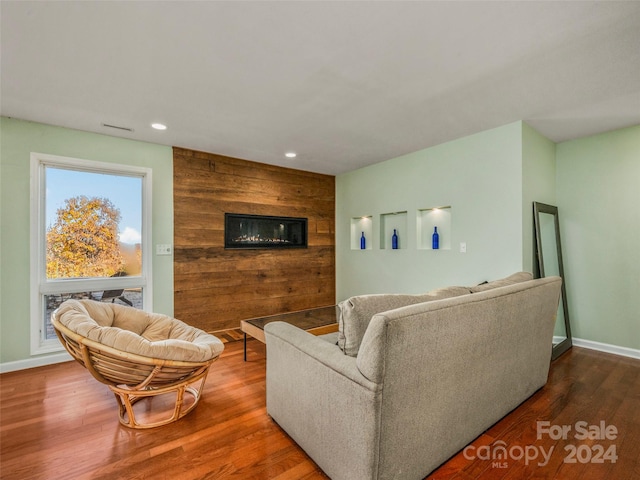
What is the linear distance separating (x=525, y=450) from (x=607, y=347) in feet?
7.89

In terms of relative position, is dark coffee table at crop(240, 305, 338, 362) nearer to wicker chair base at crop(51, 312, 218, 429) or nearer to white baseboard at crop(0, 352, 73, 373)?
wicker chair base at crop(51, 312, 218, 429)

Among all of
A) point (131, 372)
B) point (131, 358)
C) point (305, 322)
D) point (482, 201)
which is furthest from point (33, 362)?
point (482, 201)

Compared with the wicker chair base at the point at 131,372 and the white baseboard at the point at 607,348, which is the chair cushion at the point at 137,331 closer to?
the wicker chair base at the point at 131,372

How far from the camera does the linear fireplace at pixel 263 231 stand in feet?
13.5

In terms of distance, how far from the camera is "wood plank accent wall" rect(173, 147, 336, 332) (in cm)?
373

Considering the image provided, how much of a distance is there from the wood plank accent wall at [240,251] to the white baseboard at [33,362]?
1.10 m

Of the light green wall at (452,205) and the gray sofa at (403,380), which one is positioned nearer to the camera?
the gray sofa at (403,380)

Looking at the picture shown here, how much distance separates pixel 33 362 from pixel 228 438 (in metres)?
2.45

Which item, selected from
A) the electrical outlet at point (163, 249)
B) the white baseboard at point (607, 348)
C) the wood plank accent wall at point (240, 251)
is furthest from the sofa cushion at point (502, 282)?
the electrical outlet at point (163, 249)

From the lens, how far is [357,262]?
4.73 metres

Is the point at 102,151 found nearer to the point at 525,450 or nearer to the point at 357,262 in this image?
the point at 357,262

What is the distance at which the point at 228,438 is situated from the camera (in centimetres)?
183

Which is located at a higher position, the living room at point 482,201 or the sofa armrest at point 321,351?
the living room at point 482,201

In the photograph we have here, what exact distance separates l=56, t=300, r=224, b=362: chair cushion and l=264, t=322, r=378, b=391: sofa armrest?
518 millimetres
